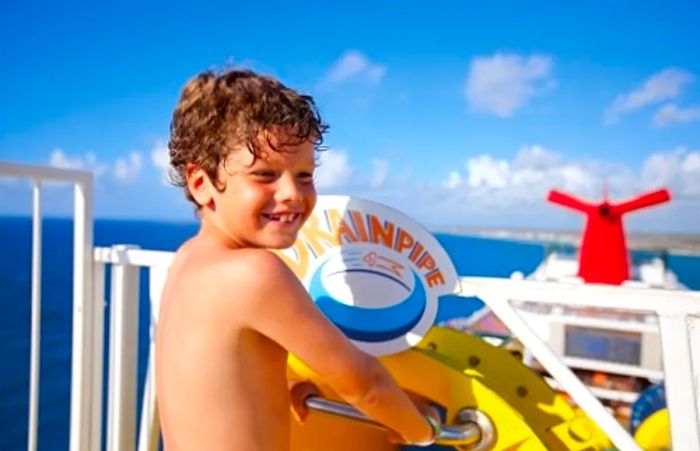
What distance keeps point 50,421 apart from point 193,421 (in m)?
9.58

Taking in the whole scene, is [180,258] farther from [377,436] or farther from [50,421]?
[50,421]

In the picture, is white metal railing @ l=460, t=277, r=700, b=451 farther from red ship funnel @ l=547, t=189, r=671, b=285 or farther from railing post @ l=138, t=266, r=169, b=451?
red ship funnel @ l=547, t=189, r=671, b=285

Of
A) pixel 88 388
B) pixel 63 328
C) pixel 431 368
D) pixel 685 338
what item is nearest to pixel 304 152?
pixel 431 368

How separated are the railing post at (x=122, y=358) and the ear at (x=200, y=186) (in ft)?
3.04

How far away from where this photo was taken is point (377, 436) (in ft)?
4.17

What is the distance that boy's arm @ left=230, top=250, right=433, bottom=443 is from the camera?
782 millimetres

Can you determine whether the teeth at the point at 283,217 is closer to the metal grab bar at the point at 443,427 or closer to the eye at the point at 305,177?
the eye at the point at 305,177

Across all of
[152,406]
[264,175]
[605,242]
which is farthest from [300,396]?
[605,242]

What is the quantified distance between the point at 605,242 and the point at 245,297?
406 cm

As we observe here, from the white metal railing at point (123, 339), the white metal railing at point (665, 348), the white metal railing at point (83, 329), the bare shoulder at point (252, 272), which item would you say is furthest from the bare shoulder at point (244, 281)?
the white metal railing at point (83, 329)

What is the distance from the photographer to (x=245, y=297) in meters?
0.78

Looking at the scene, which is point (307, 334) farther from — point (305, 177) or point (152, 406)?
point (152, 406)

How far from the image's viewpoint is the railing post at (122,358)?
1.73m

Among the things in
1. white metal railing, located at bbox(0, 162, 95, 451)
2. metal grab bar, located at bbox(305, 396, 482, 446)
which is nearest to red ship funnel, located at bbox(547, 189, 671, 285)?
metal grab bar, located at bbox(305, 396, 482, 446)
